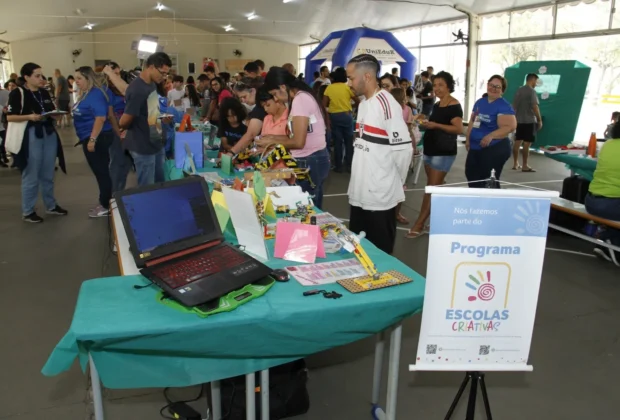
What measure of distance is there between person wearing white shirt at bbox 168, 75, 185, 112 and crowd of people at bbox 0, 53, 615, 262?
120 centimetres

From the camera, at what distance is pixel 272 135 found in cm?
317

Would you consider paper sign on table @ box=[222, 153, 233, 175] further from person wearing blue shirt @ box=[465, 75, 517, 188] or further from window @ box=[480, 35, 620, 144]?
window @ box=[480, 35, 620, 144]

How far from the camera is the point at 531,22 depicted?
32.9 feet

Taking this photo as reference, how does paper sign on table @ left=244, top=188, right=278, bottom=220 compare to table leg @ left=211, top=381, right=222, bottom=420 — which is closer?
table leg @ left=211, top=381, right=222, bottom=420

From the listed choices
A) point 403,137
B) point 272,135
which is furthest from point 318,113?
point 403,137

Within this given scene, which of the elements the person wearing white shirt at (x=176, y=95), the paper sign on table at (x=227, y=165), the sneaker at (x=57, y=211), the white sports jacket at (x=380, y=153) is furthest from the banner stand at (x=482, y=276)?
the person wearing white shirt at (x=176, y=95)

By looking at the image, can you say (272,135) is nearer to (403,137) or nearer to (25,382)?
(403,137)

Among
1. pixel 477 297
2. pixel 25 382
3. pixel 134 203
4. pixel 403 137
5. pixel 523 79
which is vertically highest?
pixel 523 79

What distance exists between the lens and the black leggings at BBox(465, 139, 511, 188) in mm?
4027

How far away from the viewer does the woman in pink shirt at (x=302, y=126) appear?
2.96 metres

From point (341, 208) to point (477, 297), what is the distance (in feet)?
11.7

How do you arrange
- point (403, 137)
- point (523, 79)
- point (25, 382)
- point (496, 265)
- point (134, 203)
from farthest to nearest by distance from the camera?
1. point (523, 79)
2. point (403, 137)
3. point (25, 382)
4. point (134, 203)
5. point (496, 265)

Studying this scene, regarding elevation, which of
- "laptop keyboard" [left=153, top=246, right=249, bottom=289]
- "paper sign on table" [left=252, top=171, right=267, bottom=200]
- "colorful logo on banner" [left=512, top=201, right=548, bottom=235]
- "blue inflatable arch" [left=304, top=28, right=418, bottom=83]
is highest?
"blue inflatable arch" [left=304, top=28, right=418, bottom=83]

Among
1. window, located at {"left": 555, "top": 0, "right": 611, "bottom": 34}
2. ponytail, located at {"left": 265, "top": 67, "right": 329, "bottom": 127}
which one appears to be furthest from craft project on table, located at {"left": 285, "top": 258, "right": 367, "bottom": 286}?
window, located at {"left": 555, "top": 0, "right": 611, "bottom": 34}
